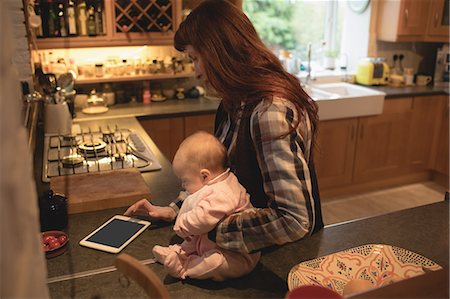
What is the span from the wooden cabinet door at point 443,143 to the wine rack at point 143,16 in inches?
96.6

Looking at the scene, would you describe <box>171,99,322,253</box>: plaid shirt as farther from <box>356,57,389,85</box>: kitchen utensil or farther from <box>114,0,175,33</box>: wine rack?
<box>356,57,389,85</box>: kitchen utensil

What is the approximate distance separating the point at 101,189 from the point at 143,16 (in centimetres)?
195

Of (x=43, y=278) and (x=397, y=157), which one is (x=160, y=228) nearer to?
(x=43, y=278)

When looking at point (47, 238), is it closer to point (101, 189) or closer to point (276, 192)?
point (101, 189)

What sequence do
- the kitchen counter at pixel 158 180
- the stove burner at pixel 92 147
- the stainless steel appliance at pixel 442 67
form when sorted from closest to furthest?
the kitchen counter at pixel 158 180 → the stove burner at pixel 92 147 → the stainless steel appliance at pixel 442 67

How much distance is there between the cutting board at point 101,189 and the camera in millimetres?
1569

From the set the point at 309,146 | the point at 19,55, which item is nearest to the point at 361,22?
the point at 19,55

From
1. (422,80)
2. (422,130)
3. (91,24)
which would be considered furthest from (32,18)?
(422,80)

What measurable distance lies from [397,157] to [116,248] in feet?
10.9

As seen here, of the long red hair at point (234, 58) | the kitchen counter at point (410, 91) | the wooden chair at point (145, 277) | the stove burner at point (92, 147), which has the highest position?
the long red hair at point (234, 58)

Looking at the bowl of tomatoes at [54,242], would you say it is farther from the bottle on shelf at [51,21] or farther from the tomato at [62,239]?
the bottle on shelf at [51,21]

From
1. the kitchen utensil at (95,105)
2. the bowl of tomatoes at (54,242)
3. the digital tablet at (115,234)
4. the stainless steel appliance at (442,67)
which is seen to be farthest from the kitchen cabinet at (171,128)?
the stainless steel appliance at (442,67)

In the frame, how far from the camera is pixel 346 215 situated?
3613mm

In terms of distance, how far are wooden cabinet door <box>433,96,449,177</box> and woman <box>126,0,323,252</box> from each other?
3.16m
